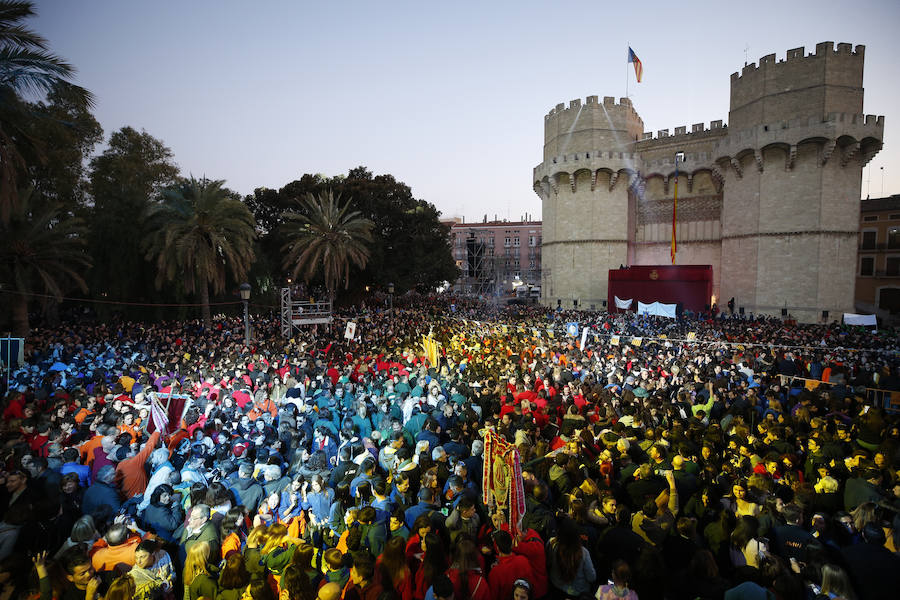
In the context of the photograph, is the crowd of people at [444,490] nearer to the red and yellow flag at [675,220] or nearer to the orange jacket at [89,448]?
the orange jacket at [89,448]

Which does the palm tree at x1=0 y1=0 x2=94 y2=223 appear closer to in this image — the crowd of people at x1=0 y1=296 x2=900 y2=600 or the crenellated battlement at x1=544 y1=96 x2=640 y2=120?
the crowd of people at x1=0 y1=296 x2=900 y2=600

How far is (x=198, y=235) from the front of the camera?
65.8 ft

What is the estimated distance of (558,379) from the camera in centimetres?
1127

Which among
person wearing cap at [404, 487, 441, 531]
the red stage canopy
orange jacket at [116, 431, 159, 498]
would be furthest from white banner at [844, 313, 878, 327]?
orange jacket at [116, 431, 159, 498]

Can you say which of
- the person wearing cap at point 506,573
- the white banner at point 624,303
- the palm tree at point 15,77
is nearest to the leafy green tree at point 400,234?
the white banner at point 624,303

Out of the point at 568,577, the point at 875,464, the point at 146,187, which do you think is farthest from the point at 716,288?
the point at 146,187

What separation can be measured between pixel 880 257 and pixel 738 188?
18209 mm

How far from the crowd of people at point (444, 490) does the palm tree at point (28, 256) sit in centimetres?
792

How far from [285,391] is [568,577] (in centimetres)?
855

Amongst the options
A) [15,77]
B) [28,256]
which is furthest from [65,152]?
[15,77]

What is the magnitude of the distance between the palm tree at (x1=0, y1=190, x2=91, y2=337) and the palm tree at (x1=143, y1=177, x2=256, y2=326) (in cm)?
291

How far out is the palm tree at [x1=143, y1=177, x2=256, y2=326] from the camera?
64.2 ft

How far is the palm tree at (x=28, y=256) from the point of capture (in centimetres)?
1716

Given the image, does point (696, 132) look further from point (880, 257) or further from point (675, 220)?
A: point (880, 257)
